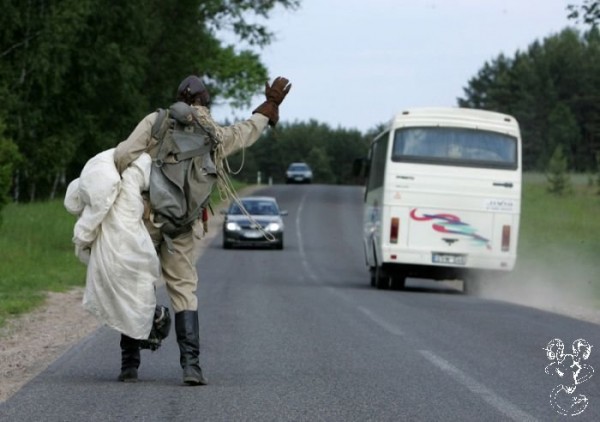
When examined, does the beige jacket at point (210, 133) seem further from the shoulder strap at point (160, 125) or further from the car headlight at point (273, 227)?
the car headlight at point (273, 227)

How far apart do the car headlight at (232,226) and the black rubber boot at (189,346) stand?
3152 cm

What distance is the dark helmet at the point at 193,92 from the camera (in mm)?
9734

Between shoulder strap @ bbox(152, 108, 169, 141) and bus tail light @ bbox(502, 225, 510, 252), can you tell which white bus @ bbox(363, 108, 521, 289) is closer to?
bus tail light @ bbox(502, 225, 510, 252)

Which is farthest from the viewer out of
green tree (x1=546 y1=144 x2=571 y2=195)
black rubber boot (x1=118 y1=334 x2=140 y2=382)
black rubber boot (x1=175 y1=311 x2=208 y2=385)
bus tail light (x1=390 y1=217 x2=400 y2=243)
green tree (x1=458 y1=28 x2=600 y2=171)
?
green tree (x1=458 y1=28 x2=600 y2=171)

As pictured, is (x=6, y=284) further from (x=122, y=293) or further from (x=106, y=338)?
(x=122, y=293)

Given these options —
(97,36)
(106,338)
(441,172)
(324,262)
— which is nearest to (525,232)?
(324,262)

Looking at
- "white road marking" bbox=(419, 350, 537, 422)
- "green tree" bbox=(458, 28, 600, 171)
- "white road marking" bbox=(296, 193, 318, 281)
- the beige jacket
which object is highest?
"green tree" bbox=(458, 28, 600, 171)

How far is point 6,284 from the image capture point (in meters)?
22.1

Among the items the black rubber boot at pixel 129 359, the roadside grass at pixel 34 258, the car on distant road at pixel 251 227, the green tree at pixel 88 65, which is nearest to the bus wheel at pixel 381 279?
the roadside grass at pixel 34 258

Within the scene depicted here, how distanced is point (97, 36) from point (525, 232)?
17343 mm

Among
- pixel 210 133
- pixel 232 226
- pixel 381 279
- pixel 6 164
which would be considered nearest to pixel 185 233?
pixel 210 133

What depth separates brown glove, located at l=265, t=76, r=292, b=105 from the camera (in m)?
9.96

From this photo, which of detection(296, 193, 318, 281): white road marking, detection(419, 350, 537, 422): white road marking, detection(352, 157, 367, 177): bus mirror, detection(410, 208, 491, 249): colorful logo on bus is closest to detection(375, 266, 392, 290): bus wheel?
detection(410, 208, 491, 249): colorful logo on bus

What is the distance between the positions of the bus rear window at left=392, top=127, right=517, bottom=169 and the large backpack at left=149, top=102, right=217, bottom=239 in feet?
50.5
